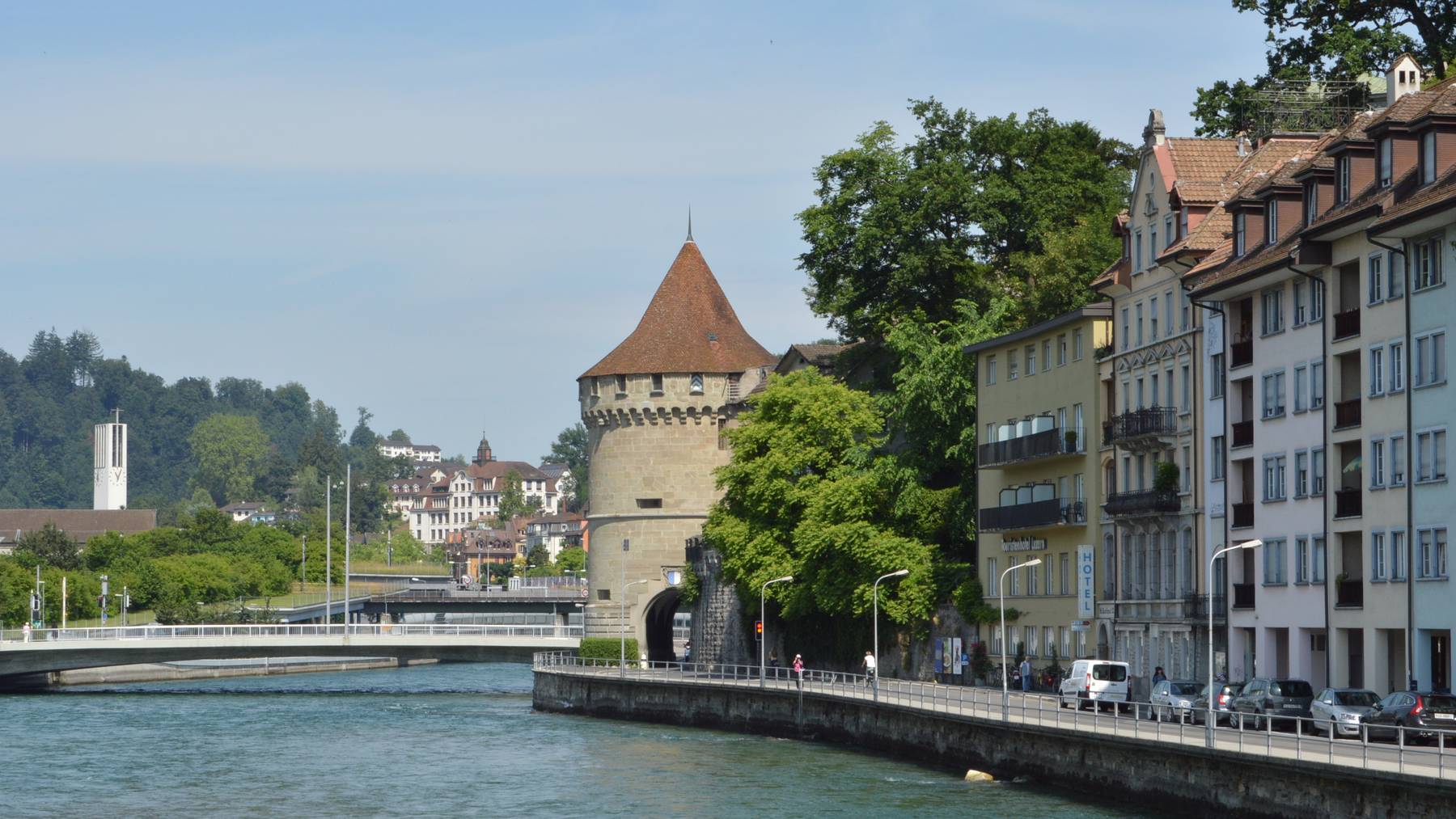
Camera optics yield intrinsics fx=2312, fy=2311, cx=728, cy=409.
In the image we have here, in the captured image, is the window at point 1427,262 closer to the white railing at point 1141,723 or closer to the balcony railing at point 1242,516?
the white railing at point 1141,723

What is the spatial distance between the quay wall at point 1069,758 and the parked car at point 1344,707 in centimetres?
299

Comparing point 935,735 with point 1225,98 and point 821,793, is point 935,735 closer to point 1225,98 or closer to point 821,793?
point 821,793

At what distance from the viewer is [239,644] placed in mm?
105938

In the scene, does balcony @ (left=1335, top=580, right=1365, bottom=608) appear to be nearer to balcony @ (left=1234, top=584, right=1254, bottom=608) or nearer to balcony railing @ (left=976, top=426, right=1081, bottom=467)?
balcony @ (left=1234, top=584, right=1254, bottom=608)

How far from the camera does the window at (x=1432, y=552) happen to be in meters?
Answer: 46.2

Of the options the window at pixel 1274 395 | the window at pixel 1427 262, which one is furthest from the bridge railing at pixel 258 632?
the window at pixel 1427 262

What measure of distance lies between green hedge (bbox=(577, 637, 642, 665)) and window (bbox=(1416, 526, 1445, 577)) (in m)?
54.4

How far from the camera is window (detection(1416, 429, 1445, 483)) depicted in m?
46.2

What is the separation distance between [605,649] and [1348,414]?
53238 millimetres

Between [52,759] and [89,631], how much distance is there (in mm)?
40445

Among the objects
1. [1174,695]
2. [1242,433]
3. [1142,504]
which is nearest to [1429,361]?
[1174,695]

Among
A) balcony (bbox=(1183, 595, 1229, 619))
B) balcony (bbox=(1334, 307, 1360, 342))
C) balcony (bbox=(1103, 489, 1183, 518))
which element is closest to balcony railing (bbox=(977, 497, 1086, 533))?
balcony (bbox=(1103, 489, 1183, 518))

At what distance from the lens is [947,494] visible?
76.4m

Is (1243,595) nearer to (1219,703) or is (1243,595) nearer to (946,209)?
(1219,703)
